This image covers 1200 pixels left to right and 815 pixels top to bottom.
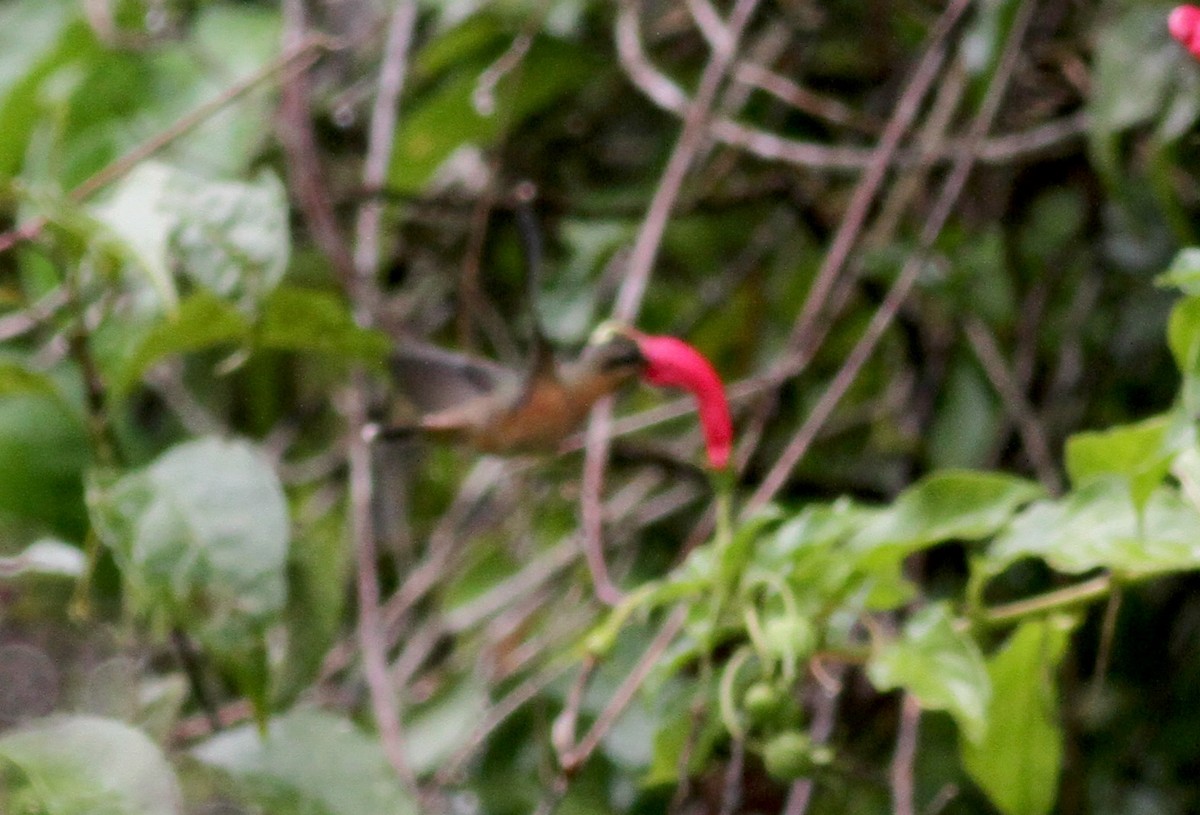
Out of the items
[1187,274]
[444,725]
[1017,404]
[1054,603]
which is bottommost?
[444,725]

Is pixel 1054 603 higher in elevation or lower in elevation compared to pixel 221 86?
lower

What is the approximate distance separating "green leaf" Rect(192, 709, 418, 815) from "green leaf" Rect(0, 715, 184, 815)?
0.14 metres

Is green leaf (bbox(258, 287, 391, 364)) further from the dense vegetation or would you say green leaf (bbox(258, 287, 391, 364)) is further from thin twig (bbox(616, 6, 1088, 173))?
thin twig (bbox(616, 6, 1088, 173))

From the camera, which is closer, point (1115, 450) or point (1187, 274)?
point (1187, 274)

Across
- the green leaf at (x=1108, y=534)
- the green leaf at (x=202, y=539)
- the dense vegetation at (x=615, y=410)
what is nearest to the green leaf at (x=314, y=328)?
the dense vegetation at (x=615, y=410)

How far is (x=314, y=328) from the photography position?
38.4 inches

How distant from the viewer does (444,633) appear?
4.50 ft

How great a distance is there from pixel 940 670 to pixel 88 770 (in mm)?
435

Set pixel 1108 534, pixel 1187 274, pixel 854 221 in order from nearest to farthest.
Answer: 1. pixel 1187 274
2. pixel 1108 534
3. pixel 854 221

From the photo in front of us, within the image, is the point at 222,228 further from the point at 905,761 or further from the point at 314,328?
the point at 905,761

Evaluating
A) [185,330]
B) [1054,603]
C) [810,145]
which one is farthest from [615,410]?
[1054,603]

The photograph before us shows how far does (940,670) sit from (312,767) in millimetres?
409

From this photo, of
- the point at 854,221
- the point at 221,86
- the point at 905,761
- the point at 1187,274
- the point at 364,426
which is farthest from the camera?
the point at 221,86

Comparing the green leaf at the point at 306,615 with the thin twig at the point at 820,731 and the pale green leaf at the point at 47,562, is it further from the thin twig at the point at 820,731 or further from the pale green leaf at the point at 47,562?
the thin twig at the point at 820,731
